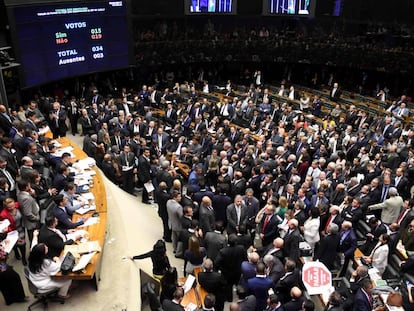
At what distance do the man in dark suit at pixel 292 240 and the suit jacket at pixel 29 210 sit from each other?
12.8ft

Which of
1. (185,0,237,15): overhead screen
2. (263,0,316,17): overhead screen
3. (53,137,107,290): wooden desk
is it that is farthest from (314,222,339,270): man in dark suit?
(263,0,316,17): overhead screen

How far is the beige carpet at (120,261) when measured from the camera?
20.0 feet

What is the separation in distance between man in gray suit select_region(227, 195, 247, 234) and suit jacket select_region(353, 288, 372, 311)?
252 centimetres

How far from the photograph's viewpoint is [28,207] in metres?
6.35

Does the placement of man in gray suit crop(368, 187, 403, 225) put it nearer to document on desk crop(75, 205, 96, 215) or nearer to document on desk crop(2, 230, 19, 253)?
document on desk crop(75, 205, 96, 215)

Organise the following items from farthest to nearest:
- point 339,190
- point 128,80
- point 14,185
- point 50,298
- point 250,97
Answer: point 128,80 < point 250,97 < point 339,190 < point 14,185 < point 50,298

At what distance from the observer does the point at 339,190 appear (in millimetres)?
8438

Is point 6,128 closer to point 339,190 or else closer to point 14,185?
point 14,185

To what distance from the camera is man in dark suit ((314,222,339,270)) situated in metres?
6.86

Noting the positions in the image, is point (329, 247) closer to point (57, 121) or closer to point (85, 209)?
point (85, 209)

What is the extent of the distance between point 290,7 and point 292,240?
14409 mm

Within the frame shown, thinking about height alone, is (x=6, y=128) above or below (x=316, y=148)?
above

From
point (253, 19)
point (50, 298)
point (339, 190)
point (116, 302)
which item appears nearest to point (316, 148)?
point (339, 190)

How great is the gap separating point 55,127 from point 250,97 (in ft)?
24.0
